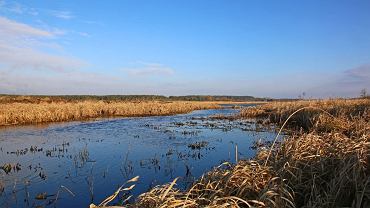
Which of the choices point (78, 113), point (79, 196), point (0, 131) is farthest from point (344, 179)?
point (78, 113)

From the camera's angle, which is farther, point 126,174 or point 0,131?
point 0,131

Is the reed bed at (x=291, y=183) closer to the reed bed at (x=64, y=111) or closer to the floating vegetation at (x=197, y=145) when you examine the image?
the floating vegetation at (x=197, y=145)

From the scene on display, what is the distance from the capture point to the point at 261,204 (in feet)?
15.5

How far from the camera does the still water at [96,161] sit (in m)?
9.48

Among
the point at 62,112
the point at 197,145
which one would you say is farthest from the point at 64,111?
the point at 197,145

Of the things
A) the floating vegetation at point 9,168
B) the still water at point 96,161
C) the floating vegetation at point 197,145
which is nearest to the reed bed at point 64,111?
the still water at point 96,161

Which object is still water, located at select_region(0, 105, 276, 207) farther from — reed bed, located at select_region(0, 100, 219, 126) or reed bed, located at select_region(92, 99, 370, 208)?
reed bed, located at select_region(0, 100, 219, 126)

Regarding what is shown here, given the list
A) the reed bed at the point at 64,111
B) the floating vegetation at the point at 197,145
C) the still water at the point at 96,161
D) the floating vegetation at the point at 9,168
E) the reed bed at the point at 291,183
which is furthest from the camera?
the reed bed at the point at 64,111

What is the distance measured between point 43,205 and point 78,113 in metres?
27.6

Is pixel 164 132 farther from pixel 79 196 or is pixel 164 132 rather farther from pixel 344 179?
pixel 344 179

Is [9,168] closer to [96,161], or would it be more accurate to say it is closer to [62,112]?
[96,161]

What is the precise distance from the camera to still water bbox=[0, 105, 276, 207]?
948cm

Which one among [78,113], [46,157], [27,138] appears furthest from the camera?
[78,113]

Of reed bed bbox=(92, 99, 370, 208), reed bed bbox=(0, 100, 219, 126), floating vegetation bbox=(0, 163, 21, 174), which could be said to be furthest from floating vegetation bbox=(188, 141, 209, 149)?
reed bed bbox=(0, 100, 219, 126)
